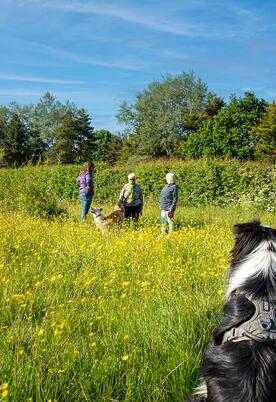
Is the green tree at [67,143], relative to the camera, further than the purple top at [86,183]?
Yes

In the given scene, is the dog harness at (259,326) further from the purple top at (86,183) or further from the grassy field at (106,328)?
the purple top at (86,183)

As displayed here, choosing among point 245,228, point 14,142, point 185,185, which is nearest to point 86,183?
point 185,185

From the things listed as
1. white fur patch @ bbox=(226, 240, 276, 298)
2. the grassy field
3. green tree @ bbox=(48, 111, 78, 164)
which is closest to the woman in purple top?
the grassy field

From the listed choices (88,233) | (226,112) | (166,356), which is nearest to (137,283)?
(166,356)

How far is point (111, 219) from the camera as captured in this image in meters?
10.8

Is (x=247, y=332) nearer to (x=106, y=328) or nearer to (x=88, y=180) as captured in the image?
(x=106, y=328)

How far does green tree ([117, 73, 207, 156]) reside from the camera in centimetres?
5994

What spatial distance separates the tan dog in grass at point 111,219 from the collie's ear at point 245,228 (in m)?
6.90

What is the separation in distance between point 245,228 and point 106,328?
1630 millimetres

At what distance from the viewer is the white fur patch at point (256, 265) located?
2.49m

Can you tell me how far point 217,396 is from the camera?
223cm

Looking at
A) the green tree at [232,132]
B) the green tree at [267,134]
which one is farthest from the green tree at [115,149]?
the green tree at [267,134]

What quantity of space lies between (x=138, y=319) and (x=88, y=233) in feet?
17.4

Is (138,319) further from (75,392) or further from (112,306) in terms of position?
(75,392)
